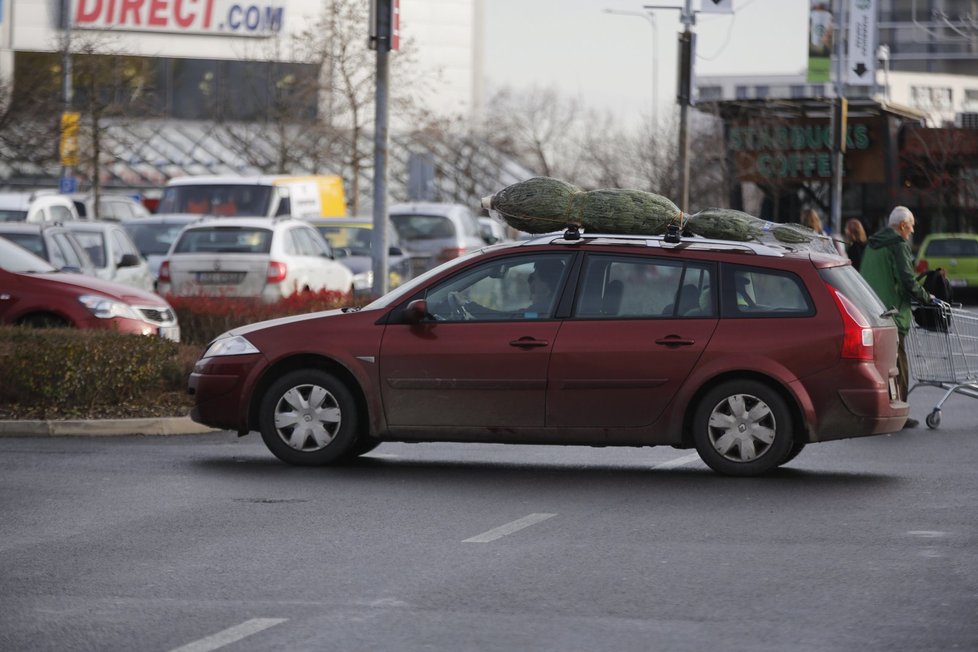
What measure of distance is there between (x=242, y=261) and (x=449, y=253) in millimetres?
6936

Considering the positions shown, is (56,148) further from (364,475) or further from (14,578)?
(14,578)

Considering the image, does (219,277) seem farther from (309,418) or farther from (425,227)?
(309,418)

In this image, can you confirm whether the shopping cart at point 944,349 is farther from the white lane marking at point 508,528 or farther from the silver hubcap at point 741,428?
the white lane marking at point 508,528

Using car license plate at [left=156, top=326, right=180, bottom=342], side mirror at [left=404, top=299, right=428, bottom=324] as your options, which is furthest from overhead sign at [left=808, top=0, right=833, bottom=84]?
side mirror at [left=404, top=299, right=428, bottom=324]

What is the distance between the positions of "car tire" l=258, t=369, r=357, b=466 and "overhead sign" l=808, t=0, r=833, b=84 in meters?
33.2

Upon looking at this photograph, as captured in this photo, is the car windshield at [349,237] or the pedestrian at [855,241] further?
the car windshield at [349,237]

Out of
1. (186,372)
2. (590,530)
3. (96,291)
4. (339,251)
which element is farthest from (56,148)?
(590,530)

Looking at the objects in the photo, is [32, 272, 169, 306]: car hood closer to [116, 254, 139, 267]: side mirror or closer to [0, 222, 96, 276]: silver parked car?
[0, 222, 96, 276]: silver parked car

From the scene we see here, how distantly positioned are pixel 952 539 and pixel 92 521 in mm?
4327

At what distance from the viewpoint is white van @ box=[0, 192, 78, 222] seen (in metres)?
28.7

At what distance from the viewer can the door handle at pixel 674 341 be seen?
11008 millimetres

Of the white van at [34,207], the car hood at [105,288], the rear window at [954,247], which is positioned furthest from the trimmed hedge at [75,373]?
the rear window at [954,247]

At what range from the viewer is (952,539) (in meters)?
8.67

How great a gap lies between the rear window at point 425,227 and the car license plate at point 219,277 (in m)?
8.83
